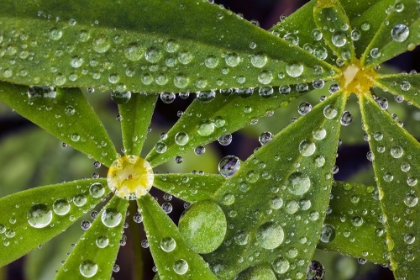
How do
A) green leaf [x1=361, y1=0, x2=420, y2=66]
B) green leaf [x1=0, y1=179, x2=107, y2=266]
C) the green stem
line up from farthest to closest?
1. the green stem
2. green leaf [x1=0, y1=179, x2=107, y2=266]
3. green leaf [x1=361, y1=0, x2=420, y2=66]

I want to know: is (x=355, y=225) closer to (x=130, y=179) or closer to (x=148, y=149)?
(x=130, y=179)

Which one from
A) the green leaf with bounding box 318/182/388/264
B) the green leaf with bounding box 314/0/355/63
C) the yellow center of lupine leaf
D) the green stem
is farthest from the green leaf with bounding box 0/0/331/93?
the green stem

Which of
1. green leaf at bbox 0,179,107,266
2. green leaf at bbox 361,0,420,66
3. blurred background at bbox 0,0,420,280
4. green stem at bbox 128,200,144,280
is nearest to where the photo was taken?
green leaf at bbox 361,0,420,66

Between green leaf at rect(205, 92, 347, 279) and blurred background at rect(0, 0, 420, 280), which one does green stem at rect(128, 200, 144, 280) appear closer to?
blurred background at rect(0, 0, 420, 280)

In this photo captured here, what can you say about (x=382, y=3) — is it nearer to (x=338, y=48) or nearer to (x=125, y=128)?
(x=338, y=48)

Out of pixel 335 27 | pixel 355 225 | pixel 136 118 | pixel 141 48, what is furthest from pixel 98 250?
pixel 335 27

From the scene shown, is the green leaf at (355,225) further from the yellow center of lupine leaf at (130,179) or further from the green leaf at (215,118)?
the yellow center of lupine leaf at (130,179)

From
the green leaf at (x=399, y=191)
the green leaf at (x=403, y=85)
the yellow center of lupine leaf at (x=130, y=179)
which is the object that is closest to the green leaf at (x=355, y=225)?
the green leaf at (x=399, y=191)
